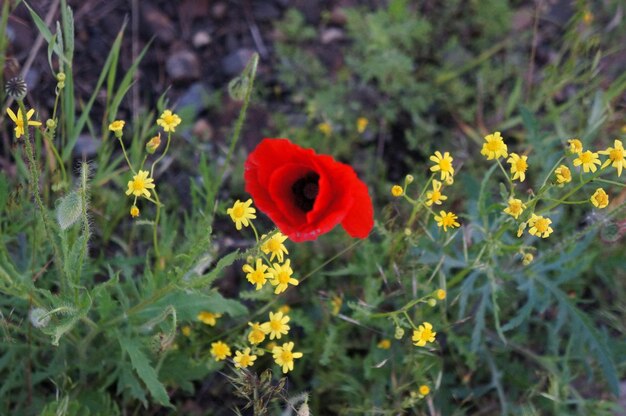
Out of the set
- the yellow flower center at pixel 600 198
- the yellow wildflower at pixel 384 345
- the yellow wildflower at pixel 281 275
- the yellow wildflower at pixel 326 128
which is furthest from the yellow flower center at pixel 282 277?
the yellow wildflower at pixel 326 128

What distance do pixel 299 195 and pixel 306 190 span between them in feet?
0.12

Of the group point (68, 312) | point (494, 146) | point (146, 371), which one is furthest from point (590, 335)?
point (68, 312)

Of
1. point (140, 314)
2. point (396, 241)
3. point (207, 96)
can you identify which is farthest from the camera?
point (207, 96)

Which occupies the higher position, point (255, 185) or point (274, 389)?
point (255, 185)

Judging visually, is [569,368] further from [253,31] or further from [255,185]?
[253,31]

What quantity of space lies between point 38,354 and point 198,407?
2.18 feet

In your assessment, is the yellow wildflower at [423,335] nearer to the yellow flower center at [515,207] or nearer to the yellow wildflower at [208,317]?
the yellow flower center at [515,207]

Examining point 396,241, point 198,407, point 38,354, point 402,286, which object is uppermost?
point 396,241

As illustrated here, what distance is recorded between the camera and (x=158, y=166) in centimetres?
324

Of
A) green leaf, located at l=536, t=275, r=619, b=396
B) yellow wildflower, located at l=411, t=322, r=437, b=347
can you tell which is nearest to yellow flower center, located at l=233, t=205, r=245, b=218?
yellow wildflower, located at l=411, t=322, r=437, b=347

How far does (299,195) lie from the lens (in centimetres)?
209

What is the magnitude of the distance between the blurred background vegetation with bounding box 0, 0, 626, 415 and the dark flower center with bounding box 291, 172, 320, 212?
0.32 metres

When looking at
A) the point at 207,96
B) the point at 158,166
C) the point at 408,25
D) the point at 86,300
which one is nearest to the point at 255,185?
the point at 86,300

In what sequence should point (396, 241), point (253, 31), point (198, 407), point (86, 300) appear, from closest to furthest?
point (86, 300) < point (396, 241) < point (198, 407) < point (253, 31)
